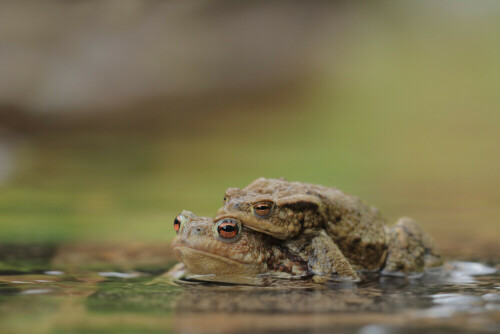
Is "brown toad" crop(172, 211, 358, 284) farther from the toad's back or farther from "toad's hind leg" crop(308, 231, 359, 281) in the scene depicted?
the toad's back

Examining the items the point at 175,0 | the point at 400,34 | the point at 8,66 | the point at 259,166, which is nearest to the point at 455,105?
the point at 400,34

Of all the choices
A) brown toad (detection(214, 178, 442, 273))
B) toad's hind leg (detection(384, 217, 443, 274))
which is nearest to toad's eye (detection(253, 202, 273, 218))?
brown toad (detection(214, 178, 442, 273))

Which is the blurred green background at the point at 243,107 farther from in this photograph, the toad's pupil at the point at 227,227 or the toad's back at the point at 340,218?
the toad's pupil at the point at 227,227

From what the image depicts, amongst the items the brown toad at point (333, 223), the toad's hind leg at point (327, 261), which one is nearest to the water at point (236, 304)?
the toad's hind leg at point (327, 261)

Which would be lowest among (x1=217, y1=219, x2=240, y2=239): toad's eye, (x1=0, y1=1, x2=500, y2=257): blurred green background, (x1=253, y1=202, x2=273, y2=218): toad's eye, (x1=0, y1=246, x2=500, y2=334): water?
(x1=0, y1=246, x2=500, y2=334): water

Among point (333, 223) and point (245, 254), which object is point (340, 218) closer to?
point (333, 223)

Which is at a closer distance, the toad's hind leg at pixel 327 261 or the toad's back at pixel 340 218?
the toad's hind leg at pixel 327 261
